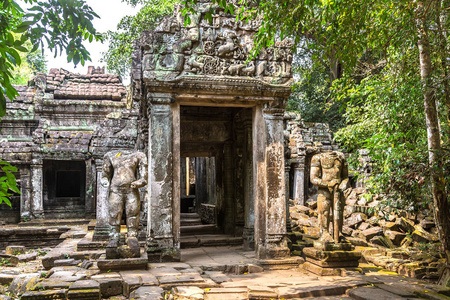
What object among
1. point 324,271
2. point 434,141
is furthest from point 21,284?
point 434,141

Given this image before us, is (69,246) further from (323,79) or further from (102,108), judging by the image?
(323,79)

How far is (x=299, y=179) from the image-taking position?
1574 centimetres

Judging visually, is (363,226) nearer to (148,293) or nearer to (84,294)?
(148,293)

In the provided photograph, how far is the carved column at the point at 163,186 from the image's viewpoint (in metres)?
6.91

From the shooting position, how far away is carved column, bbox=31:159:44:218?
15227mm

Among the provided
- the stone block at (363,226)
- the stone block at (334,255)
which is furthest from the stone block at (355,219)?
the stone block at (334,255)

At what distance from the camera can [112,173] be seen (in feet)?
24.2

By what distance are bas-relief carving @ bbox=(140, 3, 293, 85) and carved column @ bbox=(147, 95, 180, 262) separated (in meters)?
0.65

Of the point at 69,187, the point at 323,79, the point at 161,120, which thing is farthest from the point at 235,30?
the point at 323,79

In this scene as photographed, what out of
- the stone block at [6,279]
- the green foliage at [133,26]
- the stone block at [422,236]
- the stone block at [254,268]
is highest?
the green foliage at [133,26]

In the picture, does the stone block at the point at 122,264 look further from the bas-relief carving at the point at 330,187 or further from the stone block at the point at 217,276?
the bas-relief carving at the point at 330,187

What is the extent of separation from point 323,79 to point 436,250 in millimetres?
15097

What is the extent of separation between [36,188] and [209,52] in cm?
1141

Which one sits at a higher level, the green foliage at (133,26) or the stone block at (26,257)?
the green foliage at (133,26)
